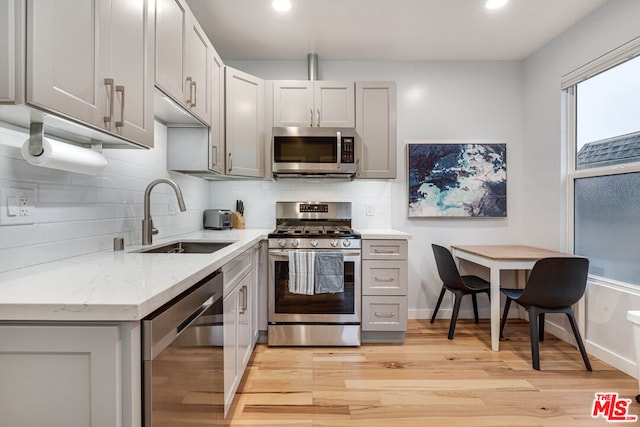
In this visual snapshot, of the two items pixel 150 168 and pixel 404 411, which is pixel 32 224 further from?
pixel 404 411

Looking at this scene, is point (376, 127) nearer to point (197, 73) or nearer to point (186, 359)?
point (197, 73)

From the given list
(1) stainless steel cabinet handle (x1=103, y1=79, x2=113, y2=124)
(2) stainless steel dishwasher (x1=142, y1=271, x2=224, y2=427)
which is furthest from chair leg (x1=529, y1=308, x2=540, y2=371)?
(1) stainless steel cabinet handle (x1=103, y1=79, x2=113, y2=124)

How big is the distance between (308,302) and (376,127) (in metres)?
1.66

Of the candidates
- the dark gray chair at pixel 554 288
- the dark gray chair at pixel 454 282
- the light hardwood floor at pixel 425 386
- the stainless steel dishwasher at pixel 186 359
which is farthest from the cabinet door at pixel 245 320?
the dark gray chair at pixel 554 288

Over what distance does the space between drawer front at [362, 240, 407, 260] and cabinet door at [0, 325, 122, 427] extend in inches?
84.0

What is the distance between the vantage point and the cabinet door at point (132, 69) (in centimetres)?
125

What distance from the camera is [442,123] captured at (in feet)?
11.0

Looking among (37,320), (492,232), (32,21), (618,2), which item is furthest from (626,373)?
(32,21)

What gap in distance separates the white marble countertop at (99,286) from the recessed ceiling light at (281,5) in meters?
1.95

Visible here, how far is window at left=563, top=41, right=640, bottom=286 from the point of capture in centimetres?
228

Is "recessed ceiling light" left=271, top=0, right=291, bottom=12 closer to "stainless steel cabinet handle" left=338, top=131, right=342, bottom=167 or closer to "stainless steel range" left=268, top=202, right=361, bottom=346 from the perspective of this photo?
"stainless steel cabinet handle" left=338, top=131, right=342, bottom=167

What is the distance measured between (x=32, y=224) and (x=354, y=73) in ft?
9.60

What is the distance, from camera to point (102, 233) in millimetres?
1691

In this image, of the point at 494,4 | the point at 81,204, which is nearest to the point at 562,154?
the point at 494,4
